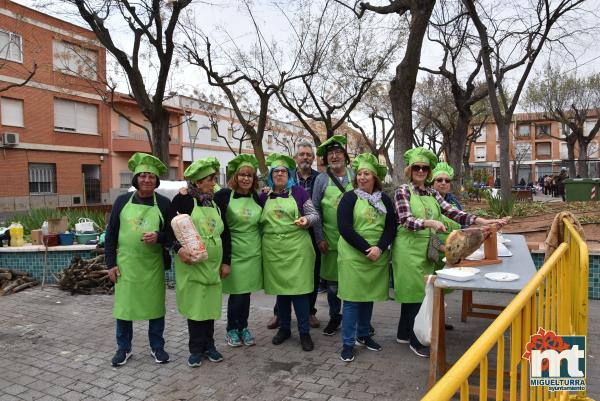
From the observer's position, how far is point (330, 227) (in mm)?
4617

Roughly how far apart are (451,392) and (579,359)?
1336 millimetres

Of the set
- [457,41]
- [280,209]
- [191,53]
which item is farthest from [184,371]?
[457,41]

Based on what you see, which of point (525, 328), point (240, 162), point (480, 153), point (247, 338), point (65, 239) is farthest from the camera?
point (480, 153)

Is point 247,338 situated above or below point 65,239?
below

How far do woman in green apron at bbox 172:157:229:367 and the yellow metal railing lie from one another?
2.10 metres

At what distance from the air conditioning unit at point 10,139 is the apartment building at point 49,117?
1.6 inches

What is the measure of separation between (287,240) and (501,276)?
177cm

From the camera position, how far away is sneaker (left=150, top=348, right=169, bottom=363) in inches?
158

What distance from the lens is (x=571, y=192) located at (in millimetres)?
16469

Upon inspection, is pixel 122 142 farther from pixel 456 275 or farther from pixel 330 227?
pixel 456 275

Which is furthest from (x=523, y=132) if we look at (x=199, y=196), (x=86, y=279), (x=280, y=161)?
(x=199, y=196)

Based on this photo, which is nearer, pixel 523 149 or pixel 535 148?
pixel 523 149

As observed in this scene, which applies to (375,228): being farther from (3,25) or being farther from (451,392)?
(3,25)
